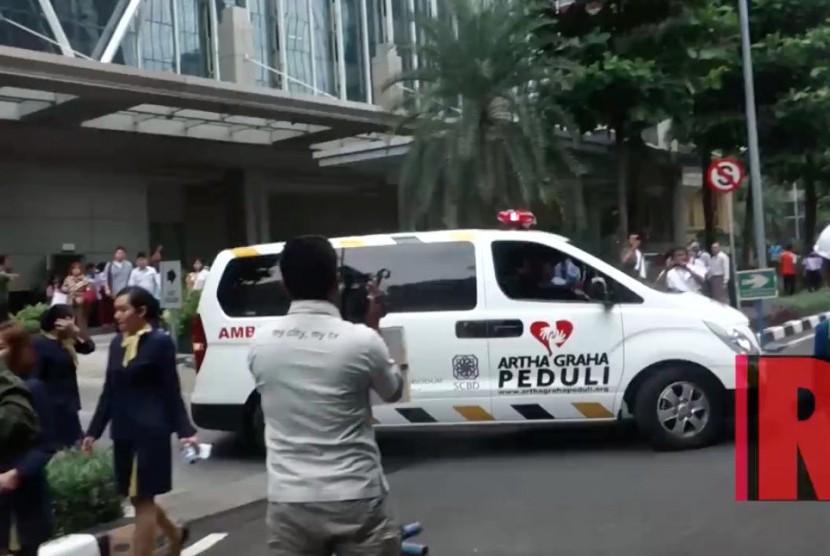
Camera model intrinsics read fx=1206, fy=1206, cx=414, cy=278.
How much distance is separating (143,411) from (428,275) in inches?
166

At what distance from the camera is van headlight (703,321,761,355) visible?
10.1 meters

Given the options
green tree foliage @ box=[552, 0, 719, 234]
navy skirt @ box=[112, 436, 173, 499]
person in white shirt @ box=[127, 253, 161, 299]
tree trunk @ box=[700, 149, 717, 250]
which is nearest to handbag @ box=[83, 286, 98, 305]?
person in white shirt @ box=[127, 253, 161, 299]

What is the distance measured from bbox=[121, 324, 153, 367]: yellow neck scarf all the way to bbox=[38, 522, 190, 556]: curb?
116cm

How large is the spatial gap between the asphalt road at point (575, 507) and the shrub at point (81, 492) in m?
0.64

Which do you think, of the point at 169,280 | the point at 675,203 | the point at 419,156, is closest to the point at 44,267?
the point at 419,156

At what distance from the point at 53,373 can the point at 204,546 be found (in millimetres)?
1461

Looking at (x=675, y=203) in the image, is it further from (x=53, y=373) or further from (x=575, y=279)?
(x=53, y=373)

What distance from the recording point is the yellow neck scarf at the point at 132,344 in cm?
663

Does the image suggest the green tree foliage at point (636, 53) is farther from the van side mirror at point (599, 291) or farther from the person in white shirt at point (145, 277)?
the van side mirror at point (599, 291)

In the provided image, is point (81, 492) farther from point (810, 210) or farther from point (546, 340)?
point (810, 210)

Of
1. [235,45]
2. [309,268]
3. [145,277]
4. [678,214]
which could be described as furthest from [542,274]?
[678,214]

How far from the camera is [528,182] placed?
21594 mm

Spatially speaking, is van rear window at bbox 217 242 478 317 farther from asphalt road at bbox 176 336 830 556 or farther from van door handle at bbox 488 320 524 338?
asphalt road at bbox 176 336 830 556

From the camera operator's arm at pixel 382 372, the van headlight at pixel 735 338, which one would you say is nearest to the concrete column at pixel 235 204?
the van headlight at pixel 735 338
